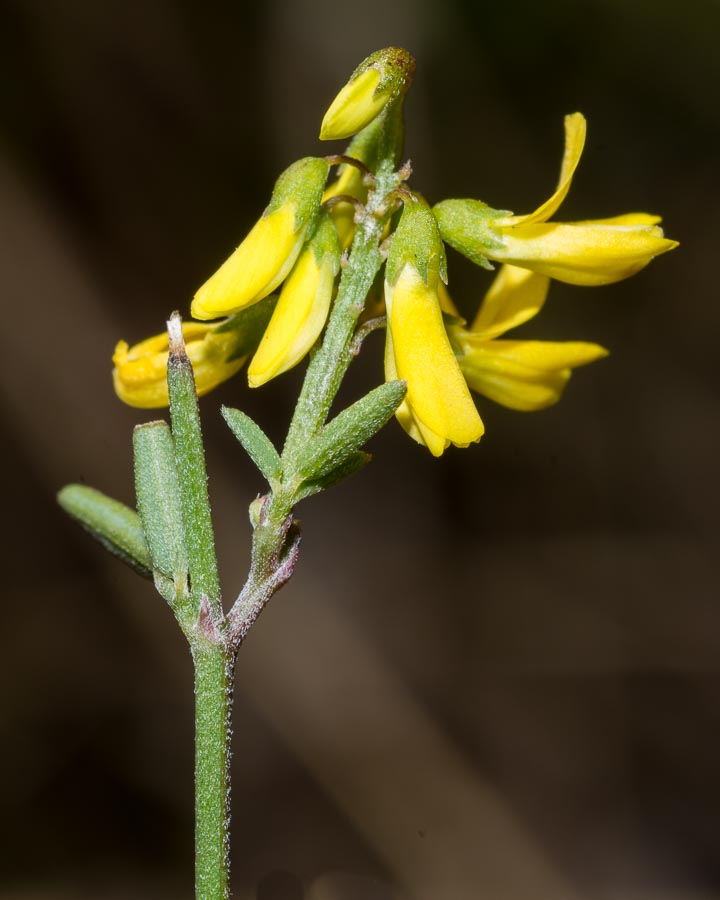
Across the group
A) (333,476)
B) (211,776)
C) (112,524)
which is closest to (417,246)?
(333,476)

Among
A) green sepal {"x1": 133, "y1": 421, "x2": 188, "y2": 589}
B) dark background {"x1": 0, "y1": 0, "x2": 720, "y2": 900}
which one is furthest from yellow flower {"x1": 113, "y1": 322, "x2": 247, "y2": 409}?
dark background {"x1": 0, "y1": 0, "x2": 720, "y2": 900}

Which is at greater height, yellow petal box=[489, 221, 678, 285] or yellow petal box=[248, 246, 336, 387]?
yellow petal box=[248, 246, 336, 387]

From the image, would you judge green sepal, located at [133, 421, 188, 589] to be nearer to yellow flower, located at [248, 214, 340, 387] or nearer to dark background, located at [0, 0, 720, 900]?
yellow flower, located at [248, 214, 340, 387]

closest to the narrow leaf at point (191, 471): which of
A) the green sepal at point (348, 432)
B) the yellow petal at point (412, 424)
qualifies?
the green sepal at point (348, 432)

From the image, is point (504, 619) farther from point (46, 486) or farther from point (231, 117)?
point (231, 117)

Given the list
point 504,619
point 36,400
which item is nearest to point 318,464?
point 36,400

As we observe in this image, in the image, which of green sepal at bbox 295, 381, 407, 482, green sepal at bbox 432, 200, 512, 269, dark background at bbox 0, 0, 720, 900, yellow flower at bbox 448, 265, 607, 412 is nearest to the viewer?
green sepal at bbox 295, 381, 407, 482

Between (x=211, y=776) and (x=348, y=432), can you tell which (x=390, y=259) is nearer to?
(x=348, y=432)

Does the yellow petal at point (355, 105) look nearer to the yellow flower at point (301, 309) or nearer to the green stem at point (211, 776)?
the yellow flower at point (301, 309)
